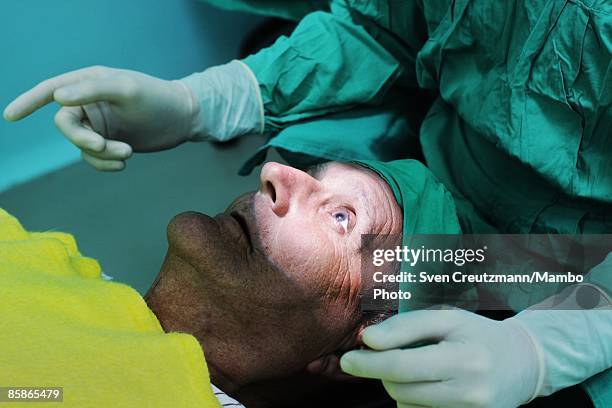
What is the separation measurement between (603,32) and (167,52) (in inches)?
35.8

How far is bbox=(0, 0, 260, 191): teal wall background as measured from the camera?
1203 millimetres

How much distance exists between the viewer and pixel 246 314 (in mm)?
723

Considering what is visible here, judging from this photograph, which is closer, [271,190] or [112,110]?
[271,190]

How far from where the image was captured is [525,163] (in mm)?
842

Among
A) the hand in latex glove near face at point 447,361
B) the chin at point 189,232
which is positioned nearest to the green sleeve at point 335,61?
the chin at point 189,232

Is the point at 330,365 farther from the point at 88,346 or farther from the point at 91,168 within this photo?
the point at 91,168

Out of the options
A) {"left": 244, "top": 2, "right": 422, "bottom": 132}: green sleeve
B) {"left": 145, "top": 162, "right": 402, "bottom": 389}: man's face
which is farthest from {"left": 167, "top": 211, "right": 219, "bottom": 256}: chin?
{"left": 244, "top": 2, "right": 422, "bottom": 132}: green sleeve

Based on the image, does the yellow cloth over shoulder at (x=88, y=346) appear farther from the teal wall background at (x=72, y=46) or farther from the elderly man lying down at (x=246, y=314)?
the teal wall background at (x=72, y=46)

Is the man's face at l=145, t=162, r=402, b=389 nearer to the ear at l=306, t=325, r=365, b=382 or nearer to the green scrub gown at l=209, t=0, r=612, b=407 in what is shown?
the ear at l=306, t=325, r=365, b=382

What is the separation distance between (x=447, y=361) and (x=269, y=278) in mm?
214

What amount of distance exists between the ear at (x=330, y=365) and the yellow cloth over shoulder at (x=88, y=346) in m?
0.18

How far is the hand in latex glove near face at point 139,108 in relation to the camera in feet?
3.03

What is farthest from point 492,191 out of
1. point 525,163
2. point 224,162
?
point 224,162

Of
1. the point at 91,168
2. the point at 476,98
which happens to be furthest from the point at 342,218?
the point at 91,168
